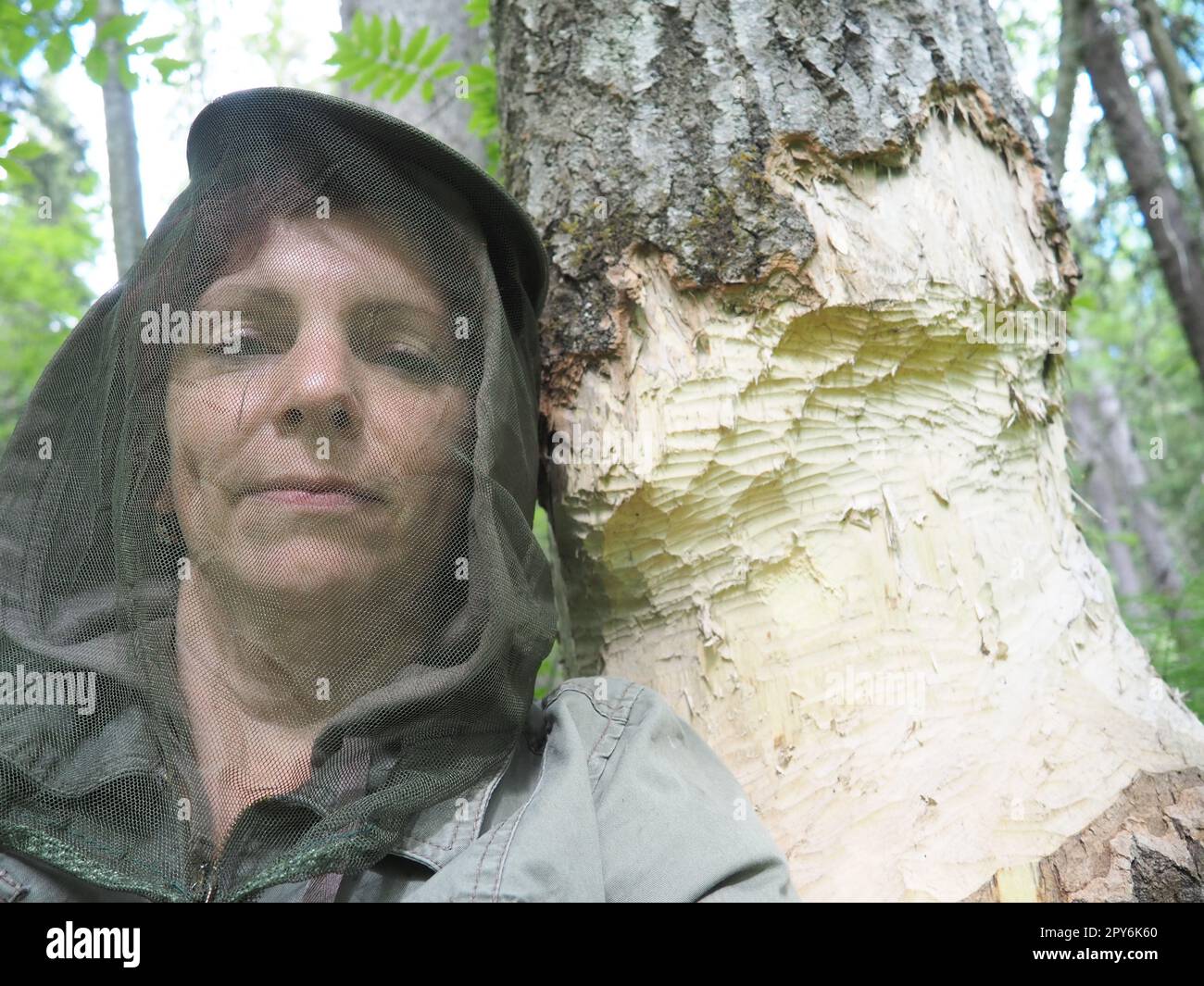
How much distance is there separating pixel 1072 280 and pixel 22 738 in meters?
2.55

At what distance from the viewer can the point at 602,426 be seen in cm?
209

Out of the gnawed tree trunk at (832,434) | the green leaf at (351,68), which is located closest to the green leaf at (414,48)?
the green leaf at (351,68)

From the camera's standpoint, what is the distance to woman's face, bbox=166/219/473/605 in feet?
5.72

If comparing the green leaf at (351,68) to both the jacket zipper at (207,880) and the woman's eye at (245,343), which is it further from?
the jacket zipper at (207,880)

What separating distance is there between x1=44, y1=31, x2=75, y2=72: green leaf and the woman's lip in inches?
104

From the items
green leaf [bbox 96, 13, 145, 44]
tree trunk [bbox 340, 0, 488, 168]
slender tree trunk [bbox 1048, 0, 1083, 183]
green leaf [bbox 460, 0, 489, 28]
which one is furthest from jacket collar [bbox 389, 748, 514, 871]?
tree trunk [bbox 340, 0, 488, 168]

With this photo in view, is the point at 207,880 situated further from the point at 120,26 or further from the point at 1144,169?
the point at 1144,169

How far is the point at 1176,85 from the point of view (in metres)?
4.19

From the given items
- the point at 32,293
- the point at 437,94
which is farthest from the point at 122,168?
the point at 32,293

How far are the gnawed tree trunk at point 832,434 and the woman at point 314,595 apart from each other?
0.68ft

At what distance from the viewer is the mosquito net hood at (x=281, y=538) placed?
169cm

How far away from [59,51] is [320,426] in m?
2.63
